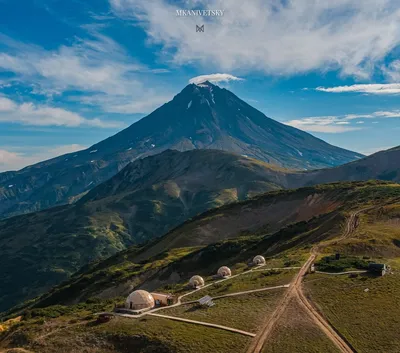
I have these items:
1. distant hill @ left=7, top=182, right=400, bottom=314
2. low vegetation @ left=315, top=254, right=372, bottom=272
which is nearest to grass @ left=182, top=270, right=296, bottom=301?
low vegetation @ left=315, top=254, right=372, bottom=272

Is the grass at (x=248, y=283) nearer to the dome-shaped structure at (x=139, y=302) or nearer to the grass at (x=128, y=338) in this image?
the dome-shaped structure at (x=139, y=302)

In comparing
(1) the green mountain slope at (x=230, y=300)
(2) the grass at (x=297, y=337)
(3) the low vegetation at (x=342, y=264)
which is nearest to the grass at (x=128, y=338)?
(1) the green mountain slope at (x=230, y=300)

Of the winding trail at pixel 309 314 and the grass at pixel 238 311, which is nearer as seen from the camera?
the winding trail at pixel 309 314

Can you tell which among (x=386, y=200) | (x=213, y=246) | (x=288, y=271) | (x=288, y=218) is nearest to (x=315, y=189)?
(x=288, y=218)

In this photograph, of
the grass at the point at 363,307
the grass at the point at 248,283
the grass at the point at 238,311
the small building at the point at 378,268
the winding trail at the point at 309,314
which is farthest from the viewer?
the grass at the point at 248,283

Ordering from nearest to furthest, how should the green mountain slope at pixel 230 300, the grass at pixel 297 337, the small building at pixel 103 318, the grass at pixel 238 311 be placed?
the grass at pixel 297 337 → the green mountain slope at pixel 230 300 → the grass at pixel 238 311 → the small building at pixel 103 318
